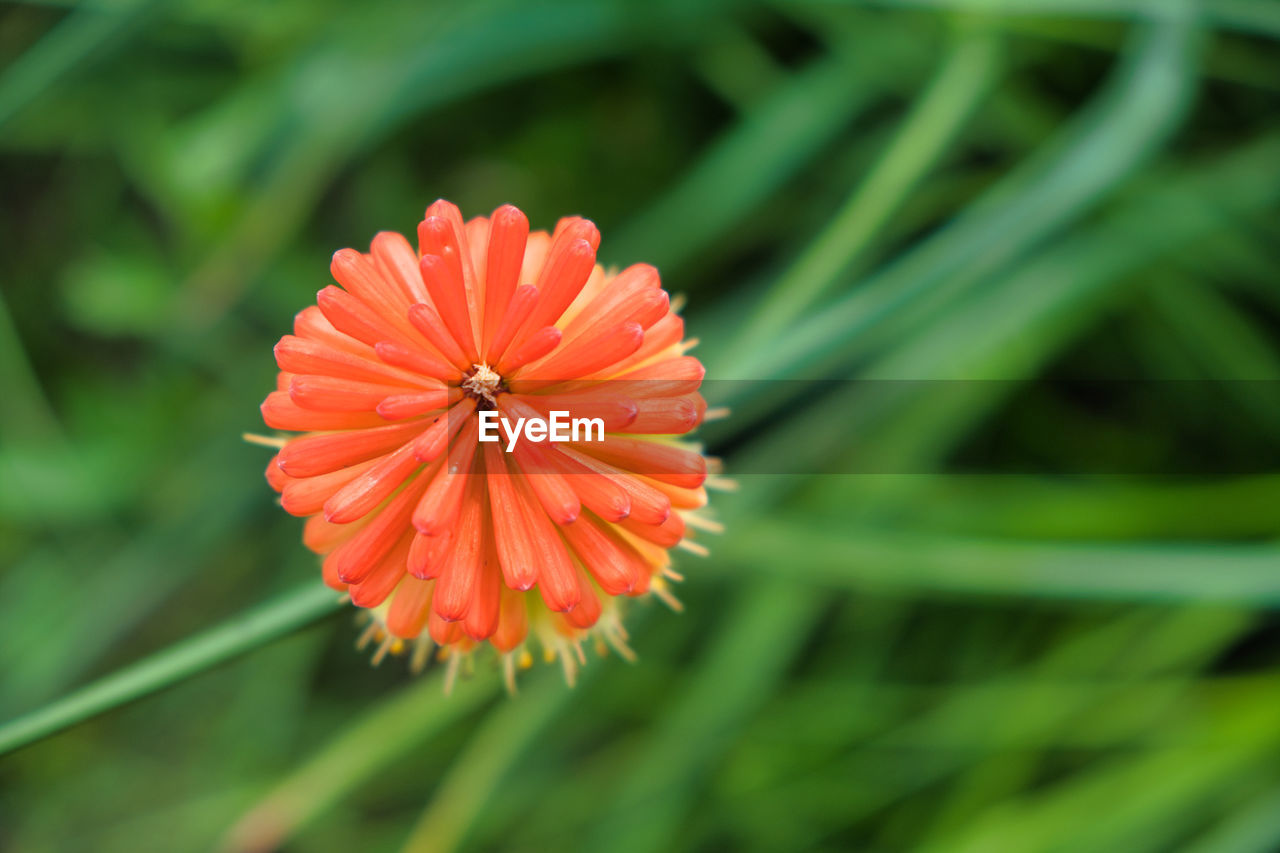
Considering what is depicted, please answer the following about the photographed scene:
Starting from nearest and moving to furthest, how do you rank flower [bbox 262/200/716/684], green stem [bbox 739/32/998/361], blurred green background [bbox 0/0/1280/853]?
1. flower [bbox 262/200/716/684]
2. green stem [bbox 739/32/998/361]
3. blurred green background [bbox 0/0/1280/853]

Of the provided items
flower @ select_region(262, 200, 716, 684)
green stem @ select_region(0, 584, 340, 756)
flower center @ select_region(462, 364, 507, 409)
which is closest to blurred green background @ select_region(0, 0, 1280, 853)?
green stem @ select_region(0, 584, 340, 756)

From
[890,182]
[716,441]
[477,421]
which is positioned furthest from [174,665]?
[890,182]

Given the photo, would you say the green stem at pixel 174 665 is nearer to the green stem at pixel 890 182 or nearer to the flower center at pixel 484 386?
the flower center at pixel 484 386

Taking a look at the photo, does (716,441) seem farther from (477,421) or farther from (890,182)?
(477,421)

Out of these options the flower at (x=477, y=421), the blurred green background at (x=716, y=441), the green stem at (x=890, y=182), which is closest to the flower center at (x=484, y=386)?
the flower at (x=477, y=421)

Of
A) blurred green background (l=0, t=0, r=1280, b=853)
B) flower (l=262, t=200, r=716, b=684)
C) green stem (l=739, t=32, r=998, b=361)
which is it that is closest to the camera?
flower (l=262, t=200, r=716, b=684)

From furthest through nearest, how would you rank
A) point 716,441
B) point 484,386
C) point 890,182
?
point 716,441
point 890,182
point 484,386

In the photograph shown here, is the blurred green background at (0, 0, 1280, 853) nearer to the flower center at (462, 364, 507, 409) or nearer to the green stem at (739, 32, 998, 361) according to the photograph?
the green stem at (739, 32, 998, 361)
